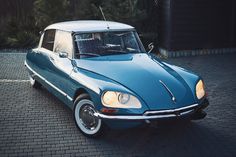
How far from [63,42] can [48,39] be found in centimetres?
88

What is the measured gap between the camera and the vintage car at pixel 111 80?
4652mm

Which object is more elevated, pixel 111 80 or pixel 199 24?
pixel 111 80

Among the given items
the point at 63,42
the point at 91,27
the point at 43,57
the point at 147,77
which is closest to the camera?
the point at 147,77

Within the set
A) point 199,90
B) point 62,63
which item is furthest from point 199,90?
point 62,63

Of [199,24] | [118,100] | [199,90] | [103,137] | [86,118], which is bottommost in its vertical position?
[199,24]

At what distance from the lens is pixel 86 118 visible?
521cm

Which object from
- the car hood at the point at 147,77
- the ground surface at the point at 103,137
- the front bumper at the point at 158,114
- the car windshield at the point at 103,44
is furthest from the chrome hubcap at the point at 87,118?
the car windshield at the point at 103,44

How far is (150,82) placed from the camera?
497 cm

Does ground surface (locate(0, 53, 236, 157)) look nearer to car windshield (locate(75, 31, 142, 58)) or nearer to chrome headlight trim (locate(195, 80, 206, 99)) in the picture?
chrome headlight trim (locate(195, 80, 206, 99))

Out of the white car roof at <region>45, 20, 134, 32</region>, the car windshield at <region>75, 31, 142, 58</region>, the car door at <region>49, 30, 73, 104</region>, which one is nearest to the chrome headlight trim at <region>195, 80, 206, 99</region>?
the car windshield at <region>75, 31, 142, 58</region>

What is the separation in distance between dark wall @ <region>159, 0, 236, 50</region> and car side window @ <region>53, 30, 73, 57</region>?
5.91 metres

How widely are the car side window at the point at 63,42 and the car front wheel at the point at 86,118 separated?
1.03m

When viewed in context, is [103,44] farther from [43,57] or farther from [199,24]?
[199,24]

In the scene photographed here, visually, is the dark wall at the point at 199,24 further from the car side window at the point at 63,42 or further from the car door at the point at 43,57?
the car side window at the point at 63,42
